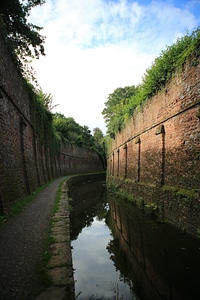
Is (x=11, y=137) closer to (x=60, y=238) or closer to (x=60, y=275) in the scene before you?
(x=60, y=238)

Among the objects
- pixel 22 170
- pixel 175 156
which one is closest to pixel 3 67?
pixel 22 170

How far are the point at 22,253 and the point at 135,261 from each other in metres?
2.68

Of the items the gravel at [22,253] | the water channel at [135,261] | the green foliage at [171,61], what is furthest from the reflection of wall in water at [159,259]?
the green foliage at [171,61]

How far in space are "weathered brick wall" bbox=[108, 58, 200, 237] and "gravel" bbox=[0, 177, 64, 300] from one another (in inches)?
160

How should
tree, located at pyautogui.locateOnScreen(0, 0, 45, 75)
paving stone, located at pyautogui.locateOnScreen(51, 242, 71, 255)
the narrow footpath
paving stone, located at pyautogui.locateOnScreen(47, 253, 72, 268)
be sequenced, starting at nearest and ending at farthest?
the narrow footpath → paving stone, located at pyautogui.locateOnScreen(47, 253, 72, 268) → paving stone, located at pyautogui.locateOnScreen(51, 242, 71, 255) → tree, located at pyautogui.locateOnScreen(0, 0, 45, 75)

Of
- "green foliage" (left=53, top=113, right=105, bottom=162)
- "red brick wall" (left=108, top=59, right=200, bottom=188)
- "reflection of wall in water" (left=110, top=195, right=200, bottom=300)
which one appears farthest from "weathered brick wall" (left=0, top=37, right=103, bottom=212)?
"green foliage" (left=53, top=113, right=105, bottom=162)

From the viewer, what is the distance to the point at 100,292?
3947 millimetres

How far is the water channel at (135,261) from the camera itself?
3.91 meters

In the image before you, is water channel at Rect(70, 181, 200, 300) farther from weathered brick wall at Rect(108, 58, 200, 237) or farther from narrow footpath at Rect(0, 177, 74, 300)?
weathered brick wall at Rect(108, 58, 200, 237)

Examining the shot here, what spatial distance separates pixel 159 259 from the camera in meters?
5.02

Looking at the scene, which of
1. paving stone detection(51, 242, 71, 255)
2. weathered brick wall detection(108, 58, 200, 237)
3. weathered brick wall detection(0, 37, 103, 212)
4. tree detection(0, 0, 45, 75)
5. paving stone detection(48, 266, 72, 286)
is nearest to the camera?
paving stone detection(48, 266, 72, 286)

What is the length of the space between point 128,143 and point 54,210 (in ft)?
28.2

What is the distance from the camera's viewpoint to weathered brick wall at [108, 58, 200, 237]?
20.9 feet

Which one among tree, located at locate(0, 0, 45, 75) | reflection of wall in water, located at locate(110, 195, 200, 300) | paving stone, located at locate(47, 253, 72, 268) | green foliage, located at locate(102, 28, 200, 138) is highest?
tree, located at locate(0, 0, 45, 75)
